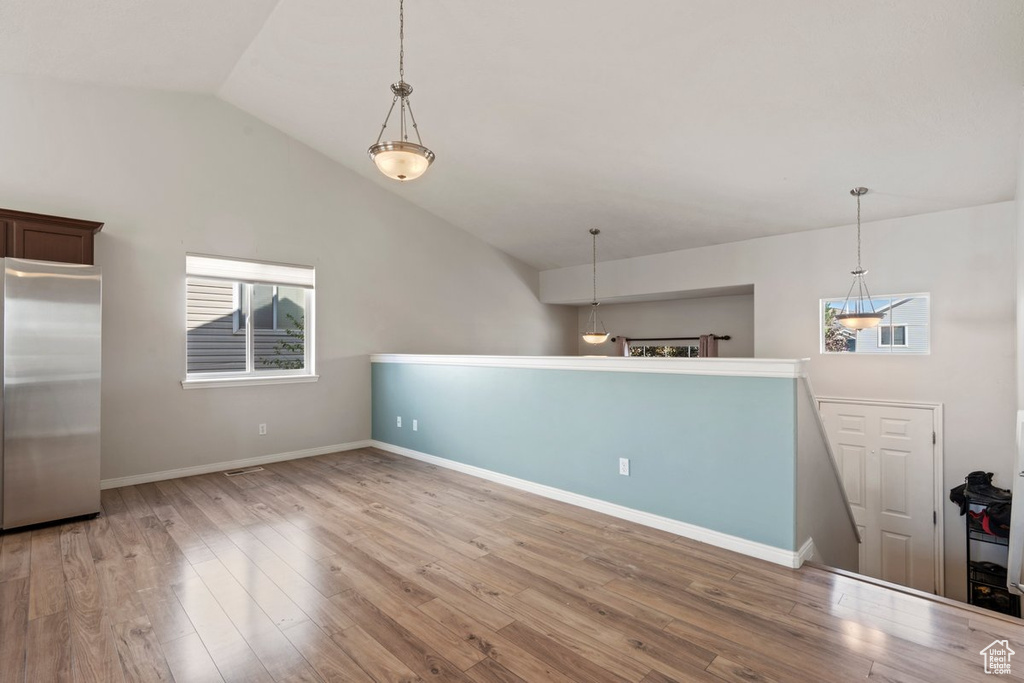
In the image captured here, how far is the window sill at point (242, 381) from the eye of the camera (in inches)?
191

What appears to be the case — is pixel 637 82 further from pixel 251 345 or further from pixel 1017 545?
pixel 251 345

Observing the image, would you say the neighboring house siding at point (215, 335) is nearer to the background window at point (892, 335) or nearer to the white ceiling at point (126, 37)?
the white ceiling at point (126, 37)

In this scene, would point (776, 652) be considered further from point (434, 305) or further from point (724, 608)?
point (434, 305)

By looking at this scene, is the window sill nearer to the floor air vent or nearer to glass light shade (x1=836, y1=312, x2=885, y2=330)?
the floor air vent

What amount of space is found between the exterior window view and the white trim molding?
2.60 m

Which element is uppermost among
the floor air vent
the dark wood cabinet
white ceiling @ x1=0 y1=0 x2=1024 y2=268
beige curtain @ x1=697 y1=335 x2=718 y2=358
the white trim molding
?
white ceiling @ x1=0 y1=0 x2=1024 y2=268

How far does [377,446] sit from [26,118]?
4.39 m

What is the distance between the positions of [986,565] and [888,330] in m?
2.42

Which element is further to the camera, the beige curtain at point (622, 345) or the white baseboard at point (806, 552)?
the beige curtain at point (622, 345)

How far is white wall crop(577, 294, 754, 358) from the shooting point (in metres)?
7.28

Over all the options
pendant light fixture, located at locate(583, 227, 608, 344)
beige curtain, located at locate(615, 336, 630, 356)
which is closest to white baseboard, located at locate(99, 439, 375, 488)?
pendant light fixture, located at locate(583, 227, 608, 344)

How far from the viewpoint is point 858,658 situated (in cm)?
198

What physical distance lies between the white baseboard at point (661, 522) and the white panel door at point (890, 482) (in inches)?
127
